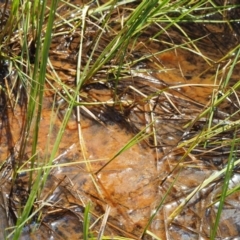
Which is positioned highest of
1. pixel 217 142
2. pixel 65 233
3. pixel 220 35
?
pixel 220 35

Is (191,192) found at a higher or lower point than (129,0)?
lower

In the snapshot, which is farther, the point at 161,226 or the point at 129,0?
the point at 129,0

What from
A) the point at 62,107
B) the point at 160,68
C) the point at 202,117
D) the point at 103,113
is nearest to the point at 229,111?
the point at 202,117

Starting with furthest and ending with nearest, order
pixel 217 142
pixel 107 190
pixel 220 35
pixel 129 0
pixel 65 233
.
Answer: pixel 220 35
pixel 129 0
pixel 217 142
pixel 107 190
pixel 65 233

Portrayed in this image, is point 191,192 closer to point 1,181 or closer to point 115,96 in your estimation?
point 115,96

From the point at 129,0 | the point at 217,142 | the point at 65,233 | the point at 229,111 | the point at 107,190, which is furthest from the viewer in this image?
the point at 129,0

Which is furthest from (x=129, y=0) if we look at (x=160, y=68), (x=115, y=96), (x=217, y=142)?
(x=217, y=142)

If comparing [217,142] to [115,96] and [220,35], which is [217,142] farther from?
[220,35]
